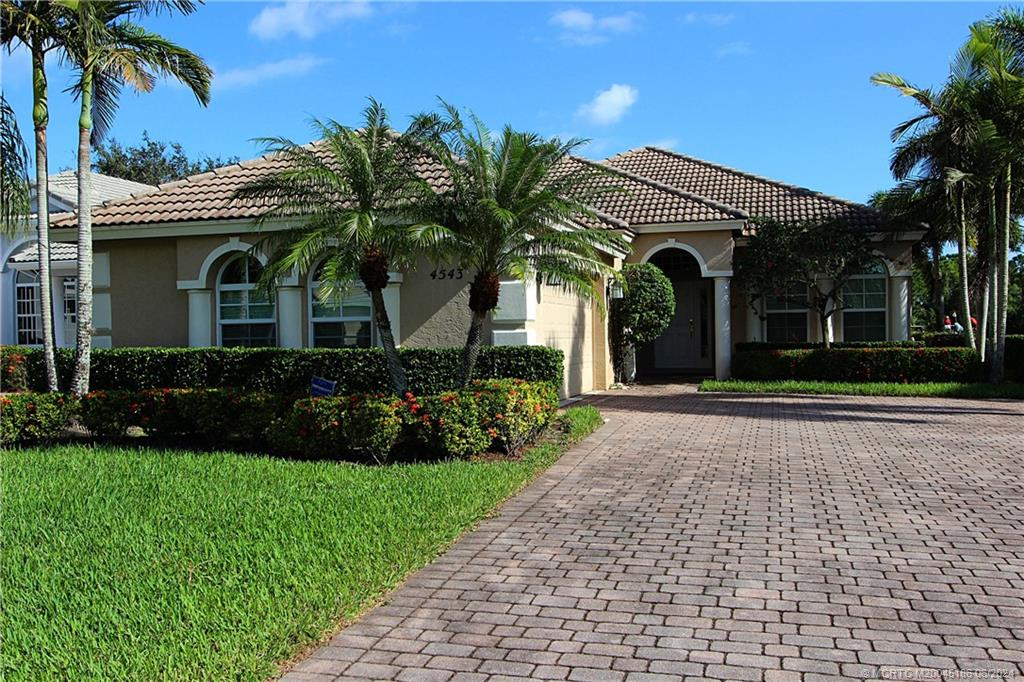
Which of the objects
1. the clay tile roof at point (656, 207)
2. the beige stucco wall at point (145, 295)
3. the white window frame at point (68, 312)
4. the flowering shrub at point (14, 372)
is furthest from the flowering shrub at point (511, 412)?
the white window frame at point (68, 312)

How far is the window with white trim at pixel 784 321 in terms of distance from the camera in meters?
21.5

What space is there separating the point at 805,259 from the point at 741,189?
5.14 m

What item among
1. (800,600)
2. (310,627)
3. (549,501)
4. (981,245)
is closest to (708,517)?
(549,501)

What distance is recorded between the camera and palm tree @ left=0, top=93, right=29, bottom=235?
12133 mm

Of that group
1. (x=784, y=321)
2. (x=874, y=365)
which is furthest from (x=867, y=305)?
(x=874, y=365)

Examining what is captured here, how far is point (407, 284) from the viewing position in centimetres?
1430

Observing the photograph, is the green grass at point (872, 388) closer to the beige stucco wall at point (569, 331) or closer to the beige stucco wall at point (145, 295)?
the beige stucco wall at point (569, 331)

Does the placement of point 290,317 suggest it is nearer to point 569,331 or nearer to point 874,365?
point 569,331

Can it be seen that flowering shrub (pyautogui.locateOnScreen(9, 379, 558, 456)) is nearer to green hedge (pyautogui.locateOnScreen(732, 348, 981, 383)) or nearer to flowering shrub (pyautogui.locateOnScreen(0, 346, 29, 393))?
flowering shrub (pyautogui.locateOnScreen(0, 346, 29, 393))

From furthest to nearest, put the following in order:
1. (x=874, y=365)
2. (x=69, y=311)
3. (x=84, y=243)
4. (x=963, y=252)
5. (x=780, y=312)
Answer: (x=69, y=311), (x=780, y=312), (x=963, y=252), (x=874, y=365), (x=84, y=243)

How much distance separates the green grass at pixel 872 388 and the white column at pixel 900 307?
3.08 meters

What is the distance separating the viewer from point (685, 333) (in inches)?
938

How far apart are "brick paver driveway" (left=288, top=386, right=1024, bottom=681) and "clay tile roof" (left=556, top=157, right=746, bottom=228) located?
10683 millimetres

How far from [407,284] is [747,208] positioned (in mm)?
11728
